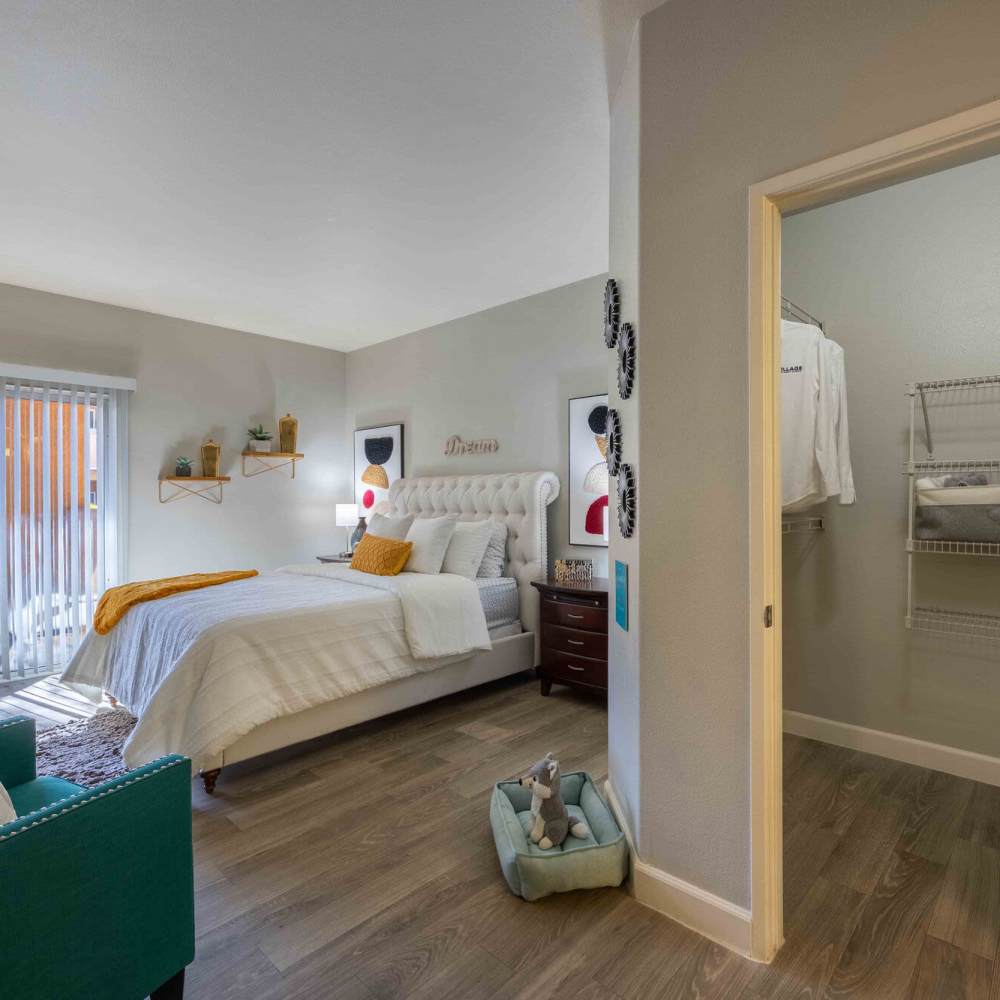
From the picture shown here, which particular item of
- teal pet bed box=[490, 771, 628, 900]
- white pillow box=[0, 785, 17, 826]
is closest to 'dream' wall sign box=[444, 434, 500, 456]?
teal pet bed box=[490, 771, 628, 900]

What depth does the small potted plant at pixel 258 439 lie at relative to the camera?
211 inches

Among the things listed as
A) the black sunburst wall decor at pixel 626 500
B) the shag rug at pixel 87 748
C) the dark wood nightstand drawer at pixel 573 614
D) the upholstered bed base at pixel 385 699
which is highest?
the black sunburst wall decor at pixel 626 500

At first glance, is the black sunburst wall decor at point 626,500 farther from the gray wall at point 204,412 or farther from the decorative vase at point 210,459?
the gray wall at point 204,412

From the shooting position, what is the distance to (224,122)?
2.38 meters

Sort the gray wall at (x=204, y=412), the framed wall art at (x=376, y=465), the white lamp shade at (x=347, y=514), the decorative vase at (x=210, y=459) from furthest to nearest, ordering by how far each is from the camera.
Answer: the white lamp shade at (x=347, y=514)
the framed wall art at (x=376, y=465)
the decorative vase at (x=210, y=459)
the gray wall at (x=204, y=412)

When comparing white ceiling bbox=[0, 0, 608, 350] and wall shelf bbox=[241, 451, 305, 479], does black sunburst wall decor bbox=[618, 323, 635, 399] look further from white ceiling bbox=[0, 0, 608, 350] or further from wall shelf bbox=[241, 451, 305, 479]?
wall shelf bbox=[241, 451, 305, 479]

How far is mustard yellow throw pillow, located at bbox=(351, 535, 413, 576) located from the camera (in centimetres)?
387

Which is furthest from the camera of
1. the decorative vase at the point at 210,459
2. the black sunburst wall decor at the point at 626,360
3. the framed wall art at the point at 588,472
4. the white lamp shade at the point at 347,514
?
the white lamp shade at the point at 347,514

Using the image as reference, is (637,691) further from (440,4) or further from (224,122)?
(224,122)

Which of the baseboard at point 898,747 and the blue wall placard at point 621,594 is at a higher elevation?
the blue wall placard at point 621,594

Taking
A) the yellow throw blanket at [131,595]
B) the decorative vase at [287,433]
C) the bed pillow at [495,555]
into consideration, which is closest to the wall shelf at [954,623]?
the bed pillow at [495,555]

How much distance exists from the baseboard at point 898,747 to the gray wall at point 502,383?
59.1 inches

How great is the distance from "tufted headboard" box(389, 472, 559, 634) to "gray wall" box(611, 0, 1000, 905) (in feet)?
7.49

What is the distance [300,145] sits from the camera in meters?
2.54
